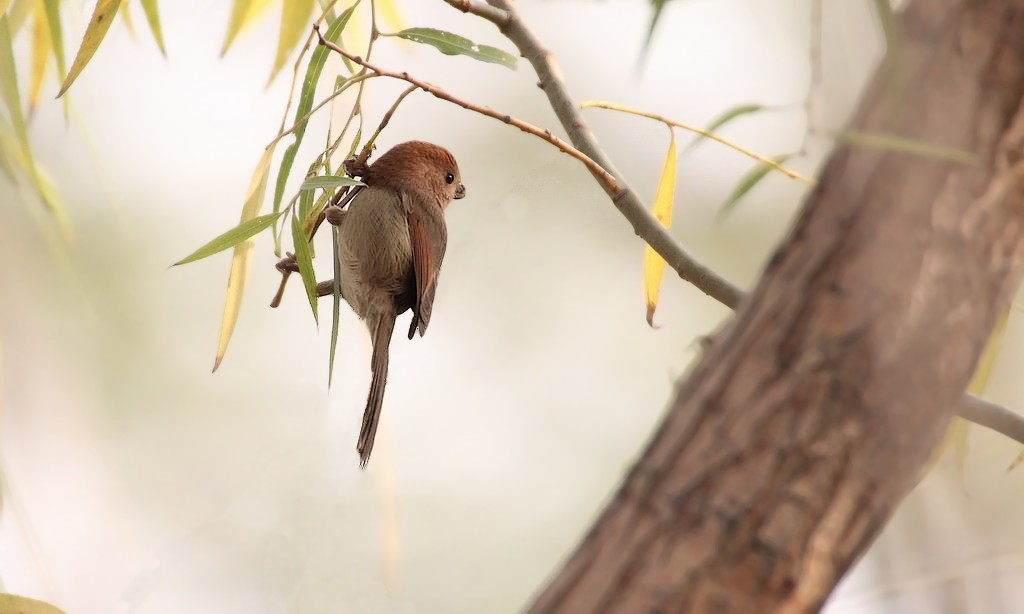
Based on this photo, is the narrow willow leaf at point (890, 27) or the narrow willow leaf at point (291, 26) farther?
the narrow willow leaf at point (291, 26)

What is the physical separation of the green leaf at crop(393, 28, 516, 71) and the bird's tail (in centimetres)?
61

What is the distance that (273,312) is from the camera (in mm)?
6152

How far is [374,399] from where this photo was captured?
184cm

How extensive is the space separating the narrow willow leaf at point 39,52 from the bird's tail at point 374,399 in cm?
88

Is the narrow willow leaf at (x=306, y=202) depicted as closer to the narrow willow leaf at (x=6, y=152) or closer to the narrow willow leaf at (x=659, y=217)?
the narrow willow leaf at (x=659, y=217)

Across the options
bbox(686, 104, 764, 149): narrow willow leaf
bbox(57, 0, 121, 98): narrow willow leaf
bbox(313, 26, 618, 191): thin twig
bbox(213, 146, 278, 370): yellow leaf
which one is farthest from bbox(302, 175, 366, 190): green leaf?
bbox(686, 104, 764, 149): narrow willow leaf

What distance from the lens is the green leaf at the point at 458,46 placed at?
159cm

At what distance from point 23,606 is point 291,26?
113 centimetres

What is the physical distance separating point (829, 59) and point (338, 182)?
105 cm

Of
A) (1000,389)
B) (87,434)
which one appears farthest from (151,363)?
(1000,389)

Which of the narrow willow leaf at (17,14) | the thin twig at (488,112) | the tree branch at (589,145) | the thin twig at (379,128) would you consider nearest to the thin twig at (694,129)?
the tree branch at (589,145)

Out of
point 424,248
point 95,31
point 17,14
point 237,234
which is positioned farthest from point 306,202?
point 17,14

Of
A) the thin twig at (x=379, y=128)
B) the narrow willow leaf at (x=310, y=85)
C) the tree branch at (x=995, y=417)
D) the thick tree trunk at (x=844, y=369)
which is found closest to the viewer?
the thick tree trunk at (x=844, y=369)

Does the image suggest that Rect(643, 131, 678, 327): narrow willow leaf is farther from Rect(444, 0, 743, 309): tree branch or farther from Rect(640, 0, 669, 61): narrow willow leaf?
Rect(640, 0, 669, 61): narrow willow leaf
